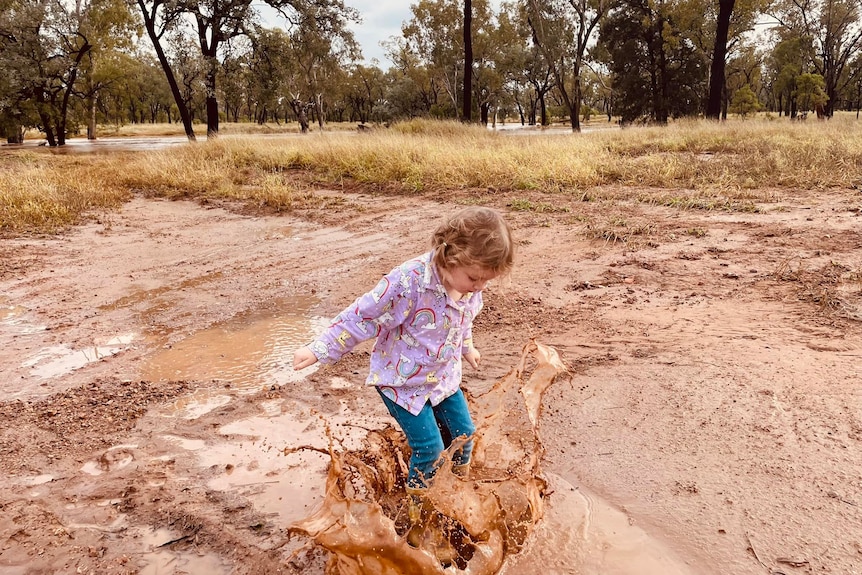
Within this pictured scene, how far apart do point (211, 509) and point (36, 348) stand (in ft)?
8.87

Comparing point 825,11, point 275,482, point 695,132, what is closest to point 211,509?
point 275,482

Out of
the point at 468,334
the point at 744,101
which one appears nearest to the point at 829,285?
the point at 468,334

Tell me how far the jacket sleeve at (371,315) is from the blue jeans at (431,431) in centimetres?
24

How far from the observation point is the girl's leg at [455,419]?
8.04 ft

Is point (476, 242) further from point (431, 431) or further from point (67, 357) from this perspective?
point (67, 357)

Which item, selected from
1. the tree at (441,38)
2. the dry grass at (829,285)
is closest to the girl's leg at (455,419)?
the dry grass at (829,285)

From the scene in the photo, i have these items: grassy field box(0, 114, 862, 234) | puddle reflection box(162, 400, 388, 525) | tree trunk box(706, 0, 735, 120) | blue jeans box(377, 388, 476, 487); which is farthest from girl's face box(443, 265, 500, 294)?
tree trunk box(706, 0, 735, 120)

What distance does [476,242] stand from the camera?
2.07m

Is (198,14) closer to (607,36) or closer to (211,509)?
(607,36)

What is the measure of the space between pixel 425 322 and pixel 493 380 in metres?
1.78

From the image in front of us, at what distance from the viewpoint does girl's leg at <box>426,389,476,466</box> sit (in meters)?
2.45

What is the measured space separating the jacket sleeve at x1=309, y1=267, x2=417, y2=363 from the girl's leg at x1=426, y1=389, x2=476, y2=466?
18.2 inches

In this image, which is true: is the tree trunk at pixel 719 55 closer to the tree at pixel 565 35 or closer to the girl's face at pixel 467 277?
the tree at pixel 565 35

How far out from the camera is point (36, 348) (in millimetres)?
4438
